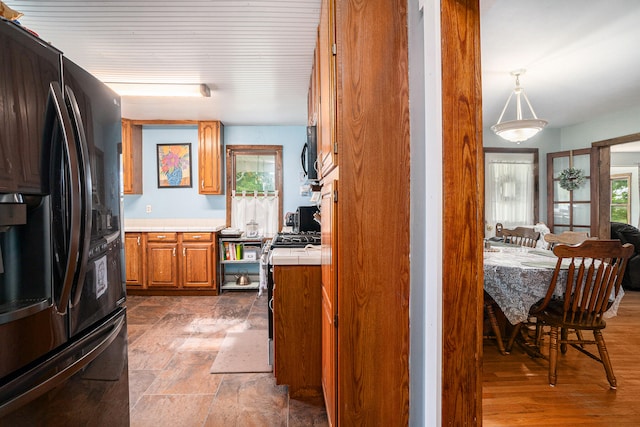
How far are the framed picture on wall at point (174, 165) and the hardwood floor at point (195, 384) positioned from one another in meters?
1.99

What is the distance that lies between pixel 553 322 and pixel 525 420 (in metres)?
0.68

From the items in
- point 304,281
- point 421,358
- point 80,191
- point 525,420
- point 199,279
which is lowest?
point 525,420

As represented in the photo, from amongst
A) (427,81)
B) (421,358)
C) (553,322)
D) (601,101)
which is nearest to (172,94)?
(427,81)

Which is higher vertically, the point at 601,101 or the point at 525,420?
the point at 601,101

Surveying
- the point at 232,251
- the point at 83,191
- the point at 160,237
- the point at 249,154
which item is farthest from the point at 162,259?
the point at 83,191

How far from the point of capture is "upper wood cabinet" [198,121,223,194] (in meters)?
4.33

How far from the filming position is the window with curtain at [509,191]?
5.32m

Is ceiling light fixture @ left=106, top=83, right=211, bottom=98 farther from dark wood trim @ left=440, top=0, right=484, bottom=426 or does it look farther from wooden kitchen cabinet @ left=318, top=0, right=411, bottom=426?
dark wood trim @ left=440, top=0, right=484, bottom=426

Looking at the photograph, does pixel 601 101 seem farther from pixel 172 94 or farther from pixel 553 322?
pixel 172 94

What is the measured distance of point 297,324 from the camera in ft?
6.16

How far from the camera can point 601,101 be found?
395 centimetres

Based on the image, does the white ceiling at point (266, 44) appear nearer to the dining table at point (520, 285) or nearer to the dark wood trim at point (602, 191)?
the dark wood trim at point (602, 191)

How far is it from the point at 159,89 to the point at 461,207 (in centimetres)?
317

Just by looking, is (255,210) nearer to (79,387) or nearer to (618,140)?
(79,387)
